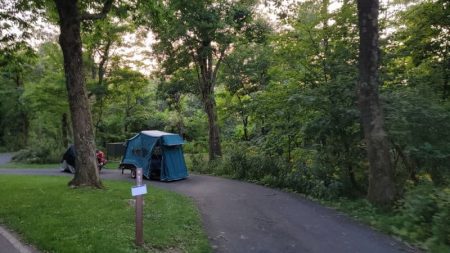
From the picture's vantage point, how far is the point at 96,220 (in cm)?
863

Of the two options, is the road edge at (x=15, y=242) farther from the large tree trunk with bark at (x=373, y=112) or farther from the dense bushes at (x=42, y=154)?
the dense bushes at (x=42, y=154)

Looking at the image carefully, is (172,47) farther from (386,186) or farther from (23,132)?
(23,132)

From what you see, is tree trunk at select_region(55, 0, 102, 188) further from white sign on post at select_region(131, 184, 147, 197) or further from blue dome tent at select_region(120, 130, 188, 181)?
white sign on post at select_region(131, 184, 147, 197)

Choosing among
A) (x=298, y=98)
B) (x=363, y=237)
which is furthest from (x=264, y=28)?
(x=363, y=237)

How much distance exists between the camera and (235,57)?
82.3 ft

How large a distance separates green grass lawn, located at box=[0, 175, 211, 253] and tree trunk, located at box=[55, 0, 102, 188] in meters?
0.69

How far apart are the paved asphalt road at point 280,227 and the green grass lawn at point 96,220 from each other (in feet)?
1.69

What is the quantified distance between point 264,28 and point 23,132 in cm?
3535

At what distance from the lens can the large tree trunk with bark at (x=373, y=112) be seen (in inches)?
393

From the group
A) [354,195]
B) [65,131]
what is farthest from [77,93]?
[65,131]

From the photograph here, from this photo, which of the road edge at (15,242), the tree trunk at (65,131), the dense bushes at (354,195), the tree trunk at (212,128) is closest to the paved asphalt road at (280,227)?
the dense bushes at (354,195)

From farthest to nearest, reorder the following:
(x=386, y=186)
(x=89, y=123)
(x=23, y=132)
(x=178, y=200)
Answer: (x=23, y=132), (x=89, y=123), (x=178, y=200), (x=386, y=186)

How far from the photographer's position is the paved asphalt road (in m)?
7.31

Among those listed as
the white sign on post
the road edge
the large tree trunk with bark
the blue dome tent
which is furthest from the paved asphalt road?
the blue dome tent
